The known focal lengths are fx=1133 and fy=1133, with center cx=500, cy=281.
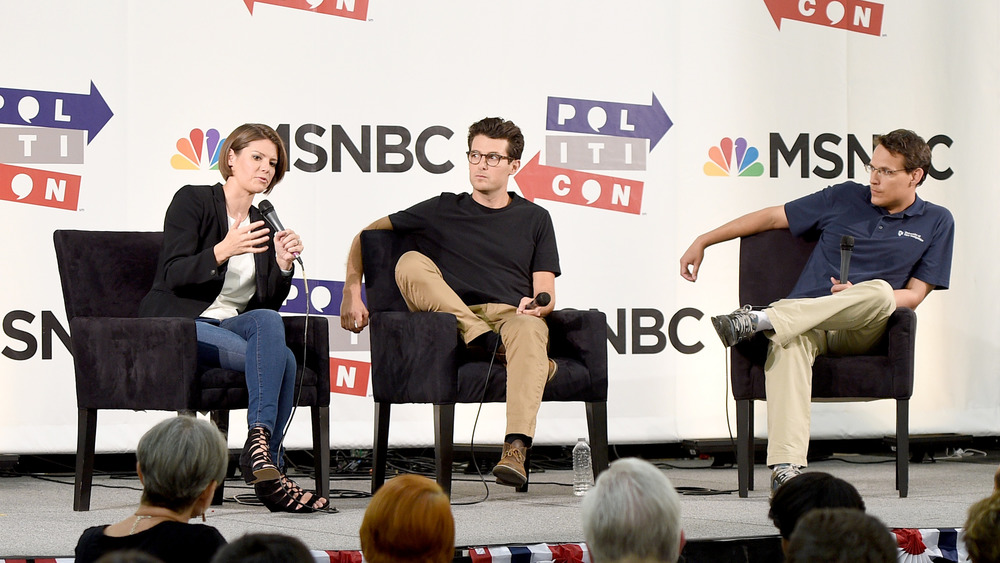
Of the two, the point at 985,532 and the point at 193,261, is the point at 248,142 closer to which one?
the point at 193,261

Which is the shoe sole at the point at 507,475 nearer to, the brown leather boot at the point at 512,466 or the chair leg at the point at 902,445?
the brown leather boot at the point at 512,466

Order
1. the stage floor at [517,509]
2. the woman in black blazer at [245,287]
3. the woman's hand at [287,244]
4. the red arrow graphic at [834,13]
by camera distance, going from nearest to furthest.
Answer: the stage floor at [517,509], the woman in black blazer at [245,287], the woman's hand at [287,244], the red arrow graphic at [834,13]

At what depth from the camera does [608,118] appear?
4.98 meters

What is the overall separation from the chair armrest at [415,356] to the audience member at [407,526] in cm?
190

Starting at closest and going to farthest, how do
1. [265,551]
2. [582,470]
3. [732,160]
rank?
[265,551] < [582,470] < [732,160]

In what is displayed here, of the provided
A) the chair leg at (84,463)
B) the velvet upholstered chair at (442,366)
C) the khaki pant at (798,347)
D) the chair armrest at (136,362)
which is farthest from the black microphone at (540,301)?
the chair leg at (84,463)

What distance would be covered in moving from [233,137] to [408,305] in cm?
79

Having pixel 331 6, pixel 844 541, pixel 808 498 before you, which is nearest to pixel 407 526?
pixel 844 541

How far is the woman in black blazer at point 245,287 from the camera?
10.6ft

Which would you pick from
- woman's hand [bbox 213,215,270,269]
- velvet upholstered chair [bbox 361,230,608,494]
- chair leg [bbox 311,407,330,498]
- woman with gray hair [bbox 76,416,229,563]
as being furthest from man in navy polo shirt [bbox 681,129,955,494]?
woman with gray hair [bbox 76,416,229,563]

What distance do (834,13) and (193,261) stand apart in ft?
10.6

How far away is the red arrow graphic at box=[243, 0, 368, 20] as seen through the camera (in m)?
4.79

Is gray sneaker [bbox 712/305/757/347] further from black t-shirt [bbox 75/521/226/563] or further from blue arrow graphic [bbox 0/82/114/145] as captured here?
blue arrow graphic [bbox 0/82/114/145]

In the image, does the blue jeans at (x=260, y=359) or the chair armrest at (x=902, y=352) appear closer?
the blue jeans at (x=260, y=359)
